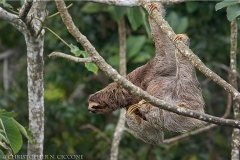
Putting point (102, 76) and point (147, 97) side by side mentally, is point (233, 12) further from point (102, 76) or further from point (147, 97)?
point (102, 76)

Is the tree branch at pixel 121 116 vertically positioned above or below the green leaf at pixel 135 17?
below

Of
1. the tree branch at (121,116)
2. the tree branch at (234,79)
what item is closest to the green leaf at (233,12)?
the tree branch at (234,79)

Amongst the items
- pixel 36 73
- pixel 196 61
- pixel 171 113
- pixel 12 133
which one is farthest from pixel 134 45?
pixel 196 61

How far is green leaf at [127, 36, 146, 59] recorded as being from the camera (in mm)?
8469

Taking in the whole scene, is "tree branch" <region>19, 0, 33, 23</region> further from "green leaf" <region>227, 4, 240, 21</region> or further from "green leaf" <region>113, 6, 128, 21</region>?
"green leaf" <region>113, 6, 128, 21</region>

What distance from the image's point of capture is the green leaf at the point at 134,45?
847 centimetres

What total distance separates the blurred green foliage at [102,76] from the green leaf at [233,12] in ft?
10.6

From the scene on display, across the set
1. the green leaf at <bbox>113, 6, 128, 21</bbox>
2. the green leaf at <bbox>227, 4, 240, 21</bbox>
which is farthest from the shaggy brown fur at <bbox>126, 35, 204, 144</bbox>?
the green leaf at <bbox>113, 6, 128, 21</bbox>

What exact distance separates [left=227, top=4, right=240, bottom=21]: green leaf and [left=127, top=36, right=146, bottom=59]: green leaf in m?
3.33

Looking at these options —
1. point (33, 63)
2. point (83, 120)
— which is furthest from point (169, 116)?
point (83, 120)

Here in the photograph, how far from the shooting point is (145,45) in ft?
29.2

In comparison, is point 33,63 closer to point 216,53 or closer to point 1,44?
point 216,53

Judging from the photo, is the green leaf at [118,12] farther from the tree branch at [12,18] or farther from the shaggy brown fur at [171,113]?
the tree branch at [12,18]

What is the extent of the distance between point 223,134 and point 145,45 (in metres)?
3.15
